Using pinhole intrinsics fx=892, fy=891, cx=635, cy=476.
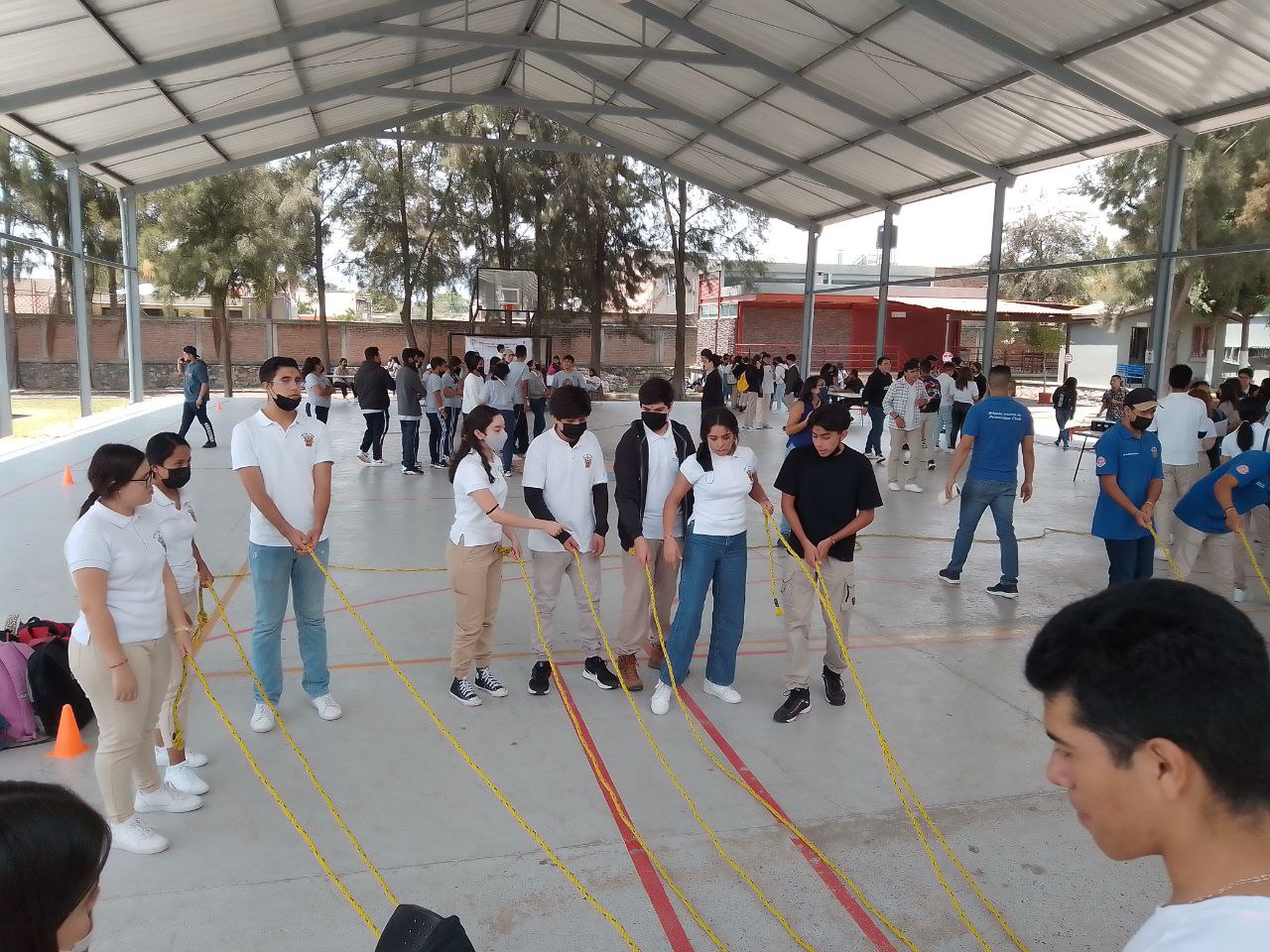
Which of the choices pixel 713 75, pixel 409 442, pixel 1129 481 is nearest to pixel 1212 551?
pixel 1129 481

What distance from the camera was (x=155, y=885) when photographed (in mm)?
3082

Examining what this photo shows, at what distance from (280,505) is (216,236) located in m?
28.3

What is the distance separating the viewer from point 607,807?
3.66 metres

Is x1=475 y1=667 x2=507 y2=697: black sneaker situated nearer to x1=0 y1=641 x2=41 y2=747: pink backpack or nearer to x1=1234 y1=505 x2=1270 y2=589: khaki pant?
x1=0 y1=641 x2=41 y2=747: pink backpack

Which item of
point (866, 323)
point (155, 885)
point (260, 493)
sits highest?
point (866, 323)

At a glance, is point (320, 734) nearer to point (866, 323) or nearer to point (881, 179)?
point (881, 179)

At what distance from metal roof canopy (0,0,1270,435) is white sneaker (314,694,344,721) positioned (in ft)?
31.3

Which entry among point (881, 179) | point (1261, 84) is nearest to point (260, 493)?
point (1261, 84)

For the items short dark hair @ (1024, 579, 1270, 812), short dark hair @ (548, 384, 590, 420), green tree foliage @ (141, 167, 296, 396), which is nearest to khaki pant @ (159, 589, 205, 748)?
short dark hair @ (548, 384, 590, 420)

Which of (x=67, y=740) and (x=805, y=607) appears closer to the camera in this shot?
(x=67, y=740)

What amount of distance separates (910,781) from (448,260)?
30.4 m

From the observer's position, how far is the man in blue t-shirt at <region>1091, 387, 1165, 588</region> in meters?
5.50

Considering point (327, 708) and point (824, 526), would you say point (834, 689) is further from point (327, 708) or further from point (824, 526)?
point (327, 708)

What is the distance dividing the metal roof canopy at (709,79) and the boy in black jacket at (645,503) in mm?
9166
